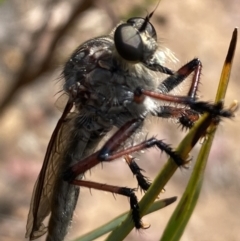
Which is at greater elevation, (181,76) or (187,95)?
(181,76)

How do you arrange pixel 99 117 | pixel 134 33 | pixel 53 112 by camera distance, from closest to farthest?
pixel 134 33, pixel 99 117, pixel 53 112

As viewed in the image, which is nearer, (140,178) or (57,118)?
(140,178)

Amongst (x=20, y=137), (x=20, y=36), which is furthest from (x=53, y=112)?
(x=20, y=36)

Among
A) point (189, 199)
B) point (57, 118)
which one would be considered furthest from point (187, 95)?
point (57, 118)

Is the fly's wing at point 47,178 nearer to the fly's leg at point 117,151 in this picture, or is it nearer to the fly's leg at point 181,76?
the fly's leg at point 117,151

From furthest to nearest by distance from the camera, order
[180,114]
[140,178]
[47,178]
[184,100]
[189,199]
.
→ [47,178]
[140,178]
[180,114]
[184,100]
[189,199]

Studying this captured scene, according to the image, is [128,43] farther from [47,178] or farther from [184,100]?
[47,178]

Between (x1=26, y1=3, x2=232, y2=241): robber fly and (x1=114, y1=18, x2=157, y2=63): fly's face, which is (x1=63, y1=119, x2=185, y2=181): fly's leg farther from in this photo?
(x1=114, y1=18, x2=157, y2=63): fly's face

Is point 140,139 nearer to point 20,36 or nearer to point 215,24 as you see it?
point 20,36

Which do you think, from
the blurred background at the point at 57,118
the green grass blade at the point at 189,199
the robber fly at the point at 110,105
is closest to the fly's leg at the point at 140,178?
the robber fly at the point at 110,105
